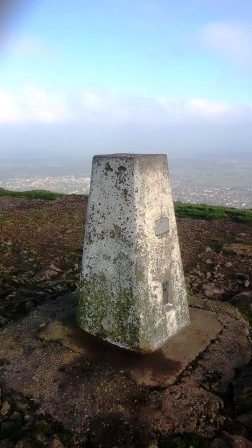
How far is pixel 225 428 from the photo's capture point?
3.83m

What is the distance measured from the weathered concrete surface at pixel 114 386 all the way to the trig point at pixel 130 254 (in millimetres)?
355

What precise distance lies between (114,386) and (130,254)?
1396 millimetres

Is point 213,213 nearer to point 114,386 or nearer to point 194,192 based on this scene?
point 114,386

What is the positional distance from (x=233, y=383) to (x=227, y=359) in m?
0.44

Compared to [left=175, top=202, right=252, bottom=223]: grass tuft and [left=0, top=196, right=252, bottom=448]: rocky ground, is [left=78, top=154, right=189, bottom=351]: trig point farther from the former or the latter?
[left=175, top=202, right=252, bottom=223]: grass tuft

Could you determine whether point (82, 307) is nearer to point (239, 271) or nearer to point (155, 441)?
point (155, 441)

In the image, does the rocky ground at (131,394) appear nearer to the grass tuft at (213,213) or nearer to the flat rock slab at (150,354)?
the flat rock slab at (150,354)

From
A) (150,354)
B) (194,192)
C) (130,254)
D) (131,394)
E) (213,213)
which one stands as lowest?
(194,192)

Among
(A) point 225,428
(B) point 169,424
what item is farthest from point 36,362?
(A) point 225,428

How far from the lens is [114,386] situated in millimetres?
4262

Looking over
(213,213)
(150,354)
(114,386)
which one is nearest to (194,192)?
(213,213)

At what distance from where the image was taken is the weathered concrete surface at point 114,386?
3.83 meters

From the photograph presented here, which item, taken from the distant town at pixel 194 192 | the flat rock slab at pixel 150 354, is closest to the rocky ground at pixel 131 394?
the flat rock slab at pixel 150 354

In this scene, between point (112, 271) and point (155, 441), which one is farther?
point (112, 271)
